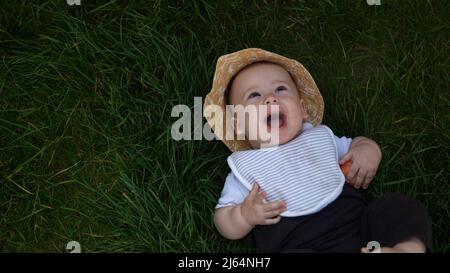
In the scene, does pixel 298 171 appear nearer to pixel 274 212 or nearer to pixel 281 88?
pixel 274 212

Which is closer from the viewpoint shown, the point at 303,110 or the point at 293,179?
the point at 293,179

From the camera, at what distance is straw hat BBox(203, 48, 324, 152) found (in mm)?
2238

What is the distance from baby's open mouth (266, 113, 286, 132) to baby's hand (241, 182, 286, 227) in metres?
0.23

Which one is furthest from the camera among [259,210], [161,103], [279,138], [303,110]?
[161,103]

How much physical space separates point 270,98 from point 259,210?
373 millimetres

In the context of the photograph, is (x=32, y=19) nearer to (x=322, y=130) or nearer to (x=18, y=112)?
(x=18, y=112)

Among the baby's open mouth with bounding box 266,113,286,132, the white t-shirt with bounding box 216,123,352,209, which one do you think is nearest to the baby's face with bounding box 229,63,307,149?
the baby's open mouth with bounding box 266,113,286,132

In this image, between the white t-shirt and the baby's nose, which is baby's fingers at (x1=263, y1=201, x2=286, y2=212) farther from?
the baby's nose

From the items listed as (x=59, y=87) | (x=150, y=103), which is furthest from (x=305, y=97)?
(x=59, y=87)

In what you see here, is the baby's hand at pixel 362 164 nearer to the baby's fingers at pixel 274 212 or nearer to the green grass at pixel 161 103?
the green grass at pixel 161 103

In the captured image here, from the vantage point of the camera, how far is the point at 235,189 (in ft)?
7.31

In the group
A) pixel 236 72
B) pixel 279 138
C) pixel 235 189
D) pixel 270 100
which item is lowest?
pixel 235 189

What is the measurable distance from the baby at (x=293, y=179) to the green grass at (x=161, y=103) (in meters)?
0.14

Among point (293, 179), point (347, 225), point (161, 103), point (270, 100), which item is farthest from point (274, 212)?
point (161, 103)
